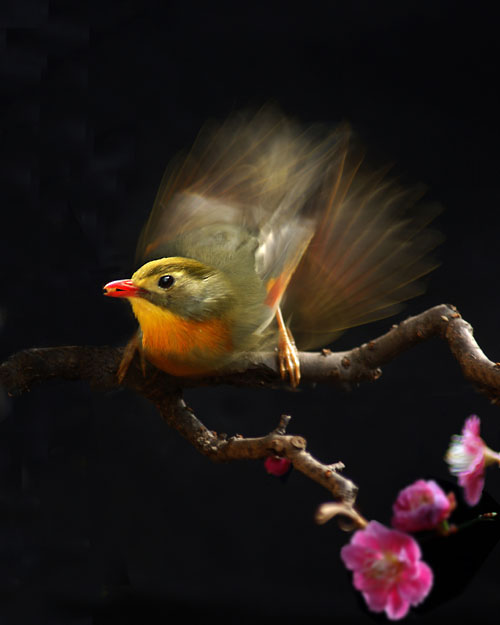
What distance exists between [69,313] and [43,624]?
0.25 meters

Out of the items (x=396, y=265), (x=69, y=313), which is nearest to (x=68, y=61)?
(x=69, y=313)

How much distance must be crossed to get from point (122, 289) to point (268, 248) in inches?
4.8

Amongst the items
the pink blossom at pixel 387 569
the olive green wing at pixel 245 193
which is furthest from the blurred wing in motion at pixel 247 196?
the pink blossom at pixel 387 569

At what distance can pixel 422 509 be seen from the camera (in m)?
0.41

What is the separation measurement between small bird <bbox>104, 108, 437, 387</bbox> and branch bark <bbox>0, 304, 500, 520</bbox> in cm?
2

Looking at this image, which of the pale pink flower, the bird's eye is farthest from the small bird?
the pale pink flower

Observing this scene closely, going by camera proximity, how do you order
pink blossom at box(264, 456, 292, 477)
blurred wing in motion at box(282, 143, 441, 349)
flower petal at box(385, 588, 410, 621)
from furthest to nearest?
1. blurred wing in motion at box(282, 143, 441, 349)
2. pink blossom at box(264, 456, 292, 477)
3. flower petal at box(385, 588, 410, 621)

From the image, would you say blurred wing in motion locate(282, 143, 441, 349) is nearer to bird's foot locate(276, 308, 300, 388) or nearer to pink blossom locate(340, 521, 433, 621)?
bird's foot locate(276, 308, 300, 388)

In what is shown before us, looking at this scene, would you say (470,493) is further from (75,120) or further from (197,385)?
(75,120)

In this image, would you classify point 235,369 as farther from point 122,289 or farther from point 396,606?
point 396,606

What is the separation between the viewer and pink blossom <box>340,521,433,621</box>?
404 millimetres

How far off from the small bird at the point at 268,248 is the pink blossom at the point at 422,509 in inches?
7.8

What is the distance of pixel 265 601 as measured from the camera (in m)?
0.68

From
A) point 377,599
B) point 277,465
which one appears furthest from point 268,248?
point 377,599
